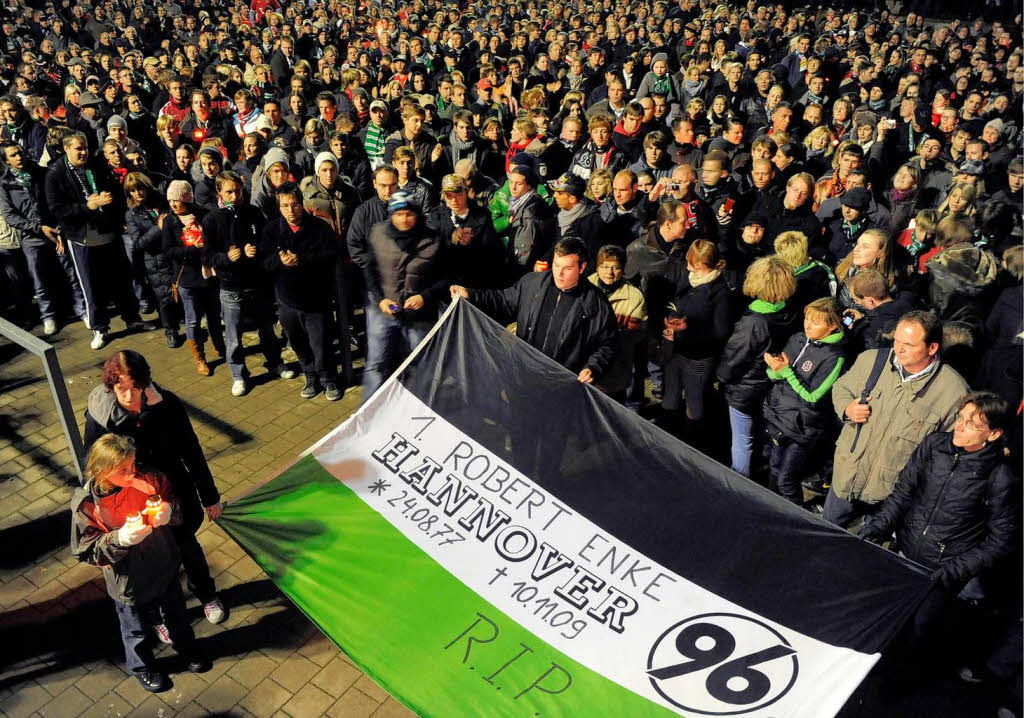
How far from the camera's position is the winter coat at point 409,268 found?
22.9 feet

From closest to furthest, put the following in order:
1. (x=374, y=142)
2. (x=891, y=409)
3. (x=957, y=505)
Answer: (x=957, y=505) < (x=891, y=409) < (x=374, y=142)

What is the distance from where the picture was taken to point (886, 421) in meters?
5.30

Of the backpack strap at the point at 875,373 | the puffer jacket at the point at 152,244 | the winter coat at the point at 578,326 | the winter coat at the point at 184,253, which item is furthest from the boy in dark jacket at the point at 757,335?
the puffer jacket at the point at 152,244

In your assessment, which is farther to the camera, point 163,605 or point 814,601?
point 163,605

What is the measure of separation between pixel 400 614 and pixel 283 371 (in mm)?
→ 4551

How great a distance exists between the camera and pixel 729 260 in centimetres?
777

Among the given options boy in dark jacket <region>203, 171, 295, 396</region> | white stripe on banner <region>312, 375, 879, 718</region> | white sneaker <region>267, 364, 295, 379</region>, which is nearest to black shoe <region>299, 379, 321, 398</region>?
white sneaker <region>267, 364, 295, 379</region>

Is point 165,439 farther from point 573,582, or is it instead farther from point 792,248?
point 792,248

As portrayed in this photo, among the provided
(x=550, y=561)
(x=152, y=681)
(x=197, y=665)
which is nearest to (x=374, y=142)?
(x=197, y=665)

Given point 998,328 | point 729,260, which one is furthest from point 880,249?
point 729,260

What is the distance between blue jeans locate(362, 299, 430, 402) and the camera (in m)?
7.31

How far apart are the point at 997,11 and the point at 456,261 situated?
2708 centimetres

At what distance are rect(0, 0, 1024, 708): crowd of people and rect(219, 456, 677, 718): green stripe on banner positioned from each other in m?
0.63

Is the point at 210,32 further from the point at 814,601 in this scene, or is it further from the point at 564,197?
the point at 814,601
